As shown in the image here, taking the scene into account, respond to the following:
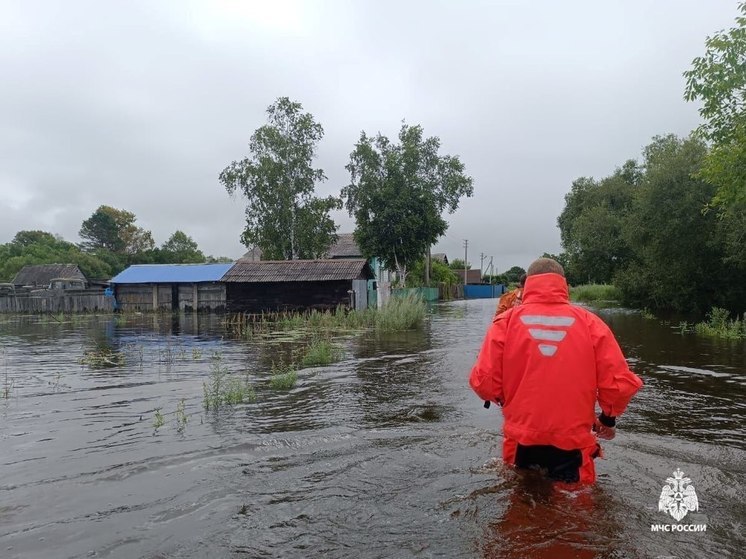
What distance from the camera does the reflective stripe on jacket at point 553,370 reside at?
3.62 meters

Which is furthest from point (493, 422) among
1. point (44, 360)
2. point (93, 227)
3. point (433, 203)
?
point (93, 227)

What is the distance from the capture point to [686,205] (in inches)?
907

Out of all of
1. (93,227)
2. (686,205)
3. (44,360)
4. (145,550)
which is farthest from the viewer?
(93,227)

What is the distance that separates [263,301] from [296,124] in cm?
1320

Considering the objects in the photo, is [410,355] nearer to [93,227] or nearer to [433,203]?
[433,203]

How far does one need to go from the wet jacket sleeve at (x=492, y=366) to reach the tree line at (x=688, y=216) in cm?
1088

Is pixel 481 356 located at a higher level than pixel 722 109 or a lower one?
lower

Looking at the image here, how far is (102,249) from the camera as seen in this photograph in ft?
236

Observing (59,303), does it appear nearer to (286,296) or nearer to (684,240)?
(286,296)

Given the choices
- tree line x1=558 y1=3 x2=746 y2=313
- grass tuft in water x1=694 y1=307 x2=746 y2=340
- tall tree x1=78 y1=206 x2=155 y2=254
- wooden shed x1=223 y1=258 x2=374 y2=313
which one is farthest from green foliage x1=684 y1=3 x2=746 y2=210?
tall tree x1=78 y1=206 x2=155 y2=254

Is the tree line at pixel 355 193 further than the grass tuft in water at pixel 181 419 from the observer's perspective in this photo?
Yes

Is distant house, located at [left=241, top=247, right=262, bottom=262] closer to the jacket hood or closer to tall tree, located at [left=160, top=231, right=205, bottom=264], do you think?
tall tree, located at [left=160, top=231, right=205, bottom=264]

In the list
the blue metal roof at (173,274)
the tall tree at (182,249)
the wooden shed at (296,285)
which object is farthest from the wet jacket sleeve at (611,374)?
the tall tree at (182,249)

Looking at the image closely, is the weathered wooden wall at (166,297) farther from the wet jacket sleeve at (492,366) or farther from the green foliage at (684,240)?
the wet jacket sleeve at (492,366)
